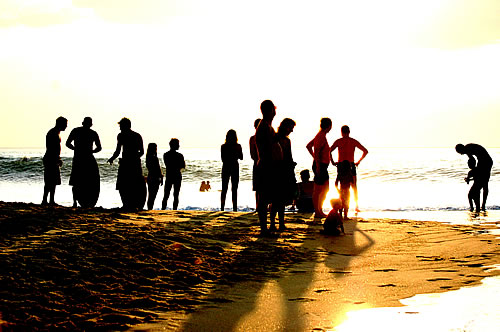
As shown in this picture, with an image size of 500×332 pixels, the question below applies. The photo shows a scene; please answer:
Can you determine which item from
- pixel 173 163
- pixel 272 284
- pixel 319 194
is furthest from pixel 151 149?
pixel 272 284

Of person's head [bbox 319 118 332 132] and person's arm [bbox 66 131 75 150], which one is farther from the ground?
person's head [bbox 319 118 332 132]

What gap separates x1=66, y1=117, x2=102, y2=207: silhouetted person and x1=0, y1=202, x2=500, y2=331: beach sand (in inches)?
77.5

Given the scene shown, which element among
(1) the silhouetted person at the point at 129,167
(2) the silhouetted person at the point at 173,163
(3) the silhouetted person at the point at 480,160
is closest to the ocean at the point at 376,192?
(3) the silhouetted person at the point at 480,160

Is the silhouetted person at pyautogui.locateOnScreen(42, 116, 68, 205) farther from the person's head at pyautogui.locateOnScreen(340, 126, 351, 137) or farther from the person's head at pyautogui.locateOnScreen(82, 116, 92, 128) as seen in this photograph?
the person's head at pyautogui.locateOnScreen(340, 126, 351, 137)

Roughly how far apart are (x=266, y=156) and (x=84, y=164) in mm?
4452

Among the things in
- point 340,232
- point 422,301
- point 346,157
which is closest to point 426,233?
point 340,232

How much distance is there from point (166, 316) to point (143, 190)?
7.23m

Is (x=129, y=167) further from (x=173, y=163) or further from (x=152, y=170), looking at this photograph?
(x=173, y=163)

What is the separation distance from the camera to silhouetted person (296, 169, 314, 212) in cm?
1400

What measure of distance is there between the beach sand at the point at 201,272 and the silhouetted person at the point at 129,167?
64.9 inches

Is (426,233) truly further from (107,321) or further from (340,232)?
(107,321)

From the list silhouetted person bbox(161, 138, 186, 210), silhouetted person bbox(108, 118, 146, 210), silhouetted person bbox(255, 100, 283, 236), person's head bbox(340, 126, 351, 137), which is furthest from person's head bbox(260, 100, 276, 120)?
silhouetted person bbox(161, 138, 186, 210)

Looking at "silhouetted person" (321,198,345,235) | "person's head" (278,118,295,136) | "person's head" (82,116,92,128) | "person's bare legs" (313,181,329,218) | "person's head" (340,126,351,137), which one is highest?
"person's head" (82,116,92,128)

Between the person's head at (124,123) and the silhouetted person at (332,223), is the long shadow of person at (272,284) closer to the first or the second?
the silhouetted person at (332,223)
